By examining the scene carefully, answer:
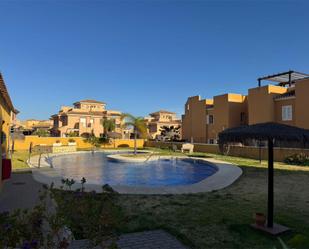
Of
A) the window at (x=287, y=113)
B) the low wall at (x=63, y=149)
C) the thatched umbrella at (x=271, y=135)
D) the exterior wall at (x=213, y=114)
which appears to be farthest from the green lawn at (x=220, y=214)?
the low wall at (x=63, y=149)

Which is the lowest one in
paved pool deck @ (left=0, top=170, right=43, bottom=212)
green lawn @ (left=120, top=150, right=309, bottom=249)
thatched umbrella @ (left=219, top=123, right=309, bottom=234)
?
paved pool deck @ (left=0, top=170, right=43, bottom=212)

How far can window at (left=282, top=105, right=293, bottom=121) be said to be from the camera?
1128 inches

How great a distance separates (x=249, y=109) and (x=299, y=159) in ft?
42.6

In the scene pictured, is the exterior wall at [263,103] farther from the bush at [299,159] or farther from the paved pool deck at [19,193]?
the paved pool deck at [19,193]

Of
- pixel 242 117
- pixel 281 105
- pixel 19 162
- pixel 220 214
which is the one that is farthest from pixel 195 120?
pixel 220 214

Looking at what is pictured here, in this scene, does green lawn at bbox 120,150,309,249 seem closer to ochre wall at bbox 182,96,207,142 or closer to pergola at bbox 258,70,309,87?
pergola at bbox 258,70,309,87

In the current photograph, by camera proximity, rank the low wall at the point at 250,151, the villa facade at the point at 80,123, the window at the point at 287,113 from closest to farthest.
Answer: the low wall at the point at 250,151
the window at the point at 287,113
the villa facade at the point at 80,123

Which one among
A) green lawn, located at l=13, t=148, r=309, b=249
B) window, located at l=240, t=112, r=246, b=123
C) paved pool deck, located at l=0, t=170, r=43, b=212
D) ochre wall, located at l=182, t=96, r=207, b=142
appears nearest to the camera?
green lawn, located at l=13, t=148, r=309, b=249

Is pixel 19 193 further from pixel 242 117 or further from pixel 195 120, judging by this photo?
pixel 195 120

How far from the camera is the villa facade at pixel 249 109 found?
27.4 metres

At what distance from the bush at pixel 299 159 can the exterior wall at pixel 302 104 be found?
22.0 feet

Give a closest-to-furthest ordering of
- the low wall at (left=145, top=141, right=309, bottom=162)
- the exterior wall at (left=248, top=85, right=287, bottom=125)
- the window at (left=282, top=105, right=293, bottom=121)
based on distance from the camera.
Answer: the low wall at (left=145, top=141, right=309, bottom=162) → the window at (left=282, top=105, right=293, bottom=121) → the exterior wall at (left=248, top=85, right=287, bottom=125)

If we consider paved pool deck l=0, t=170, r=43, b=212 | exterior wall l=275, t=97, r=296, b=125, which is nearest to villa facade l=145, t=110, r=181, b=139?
exterior wall l=275, t=97, r=296, b=125

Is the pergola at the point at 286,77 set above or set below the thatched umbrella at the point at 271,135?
above
